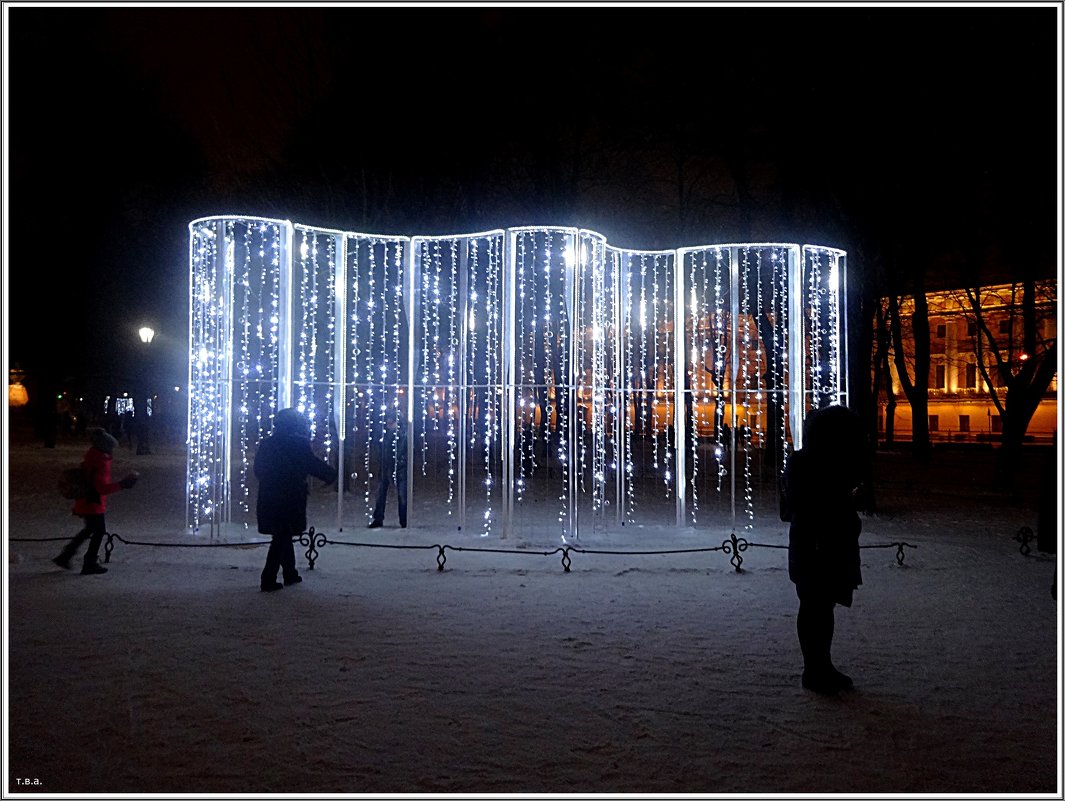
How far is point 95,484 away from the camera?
7.92 metres

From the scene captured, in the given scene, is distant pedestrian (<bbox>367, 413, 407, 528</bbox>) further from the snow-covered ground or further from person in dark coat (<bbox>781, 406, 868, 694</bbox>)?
person in dark coat (<bbox>781, 406, 868, 694</bbox>)

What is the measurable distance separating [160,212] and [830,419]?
87.9 feet

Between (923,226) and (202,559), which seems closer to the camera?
(202,559)

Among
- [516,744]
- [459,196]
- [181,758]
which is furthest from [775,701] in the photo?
[459,196]

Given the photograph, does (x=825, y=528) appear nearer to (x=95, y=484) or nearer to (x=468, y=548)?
(x=468, y=548)

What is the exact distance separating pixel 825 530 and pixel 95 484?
6699 mm

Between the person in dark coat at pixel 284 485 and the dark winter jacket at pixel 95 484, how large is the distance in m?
1.55

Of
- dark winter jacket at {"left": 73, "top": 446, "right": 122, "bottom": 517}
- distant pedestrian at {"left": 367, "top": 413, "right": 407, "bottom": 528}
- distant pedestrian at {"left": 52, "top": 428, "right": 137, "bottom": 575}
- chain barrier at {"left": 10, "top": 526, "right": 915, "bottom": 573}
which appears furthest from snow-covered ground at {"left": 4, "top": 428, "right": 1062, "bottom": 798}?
distant pedestrian at {"left": 367, "top": 413, "right": 407, "bottom": 528}

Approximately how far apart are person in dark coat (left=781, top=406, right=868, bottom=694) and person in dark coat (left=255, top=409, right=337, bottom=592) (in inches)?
174

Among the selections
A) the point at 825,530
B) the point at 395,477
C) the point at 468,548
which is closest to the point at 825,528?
the point at 825,530

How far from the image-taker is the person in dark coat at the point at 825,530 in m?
4.85

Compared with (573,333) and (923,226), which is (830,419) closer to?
(573,333)

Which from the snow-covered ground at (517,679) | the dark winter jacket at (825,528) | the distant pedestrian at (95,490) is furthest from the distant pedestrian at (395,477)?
the dark winter jacket at (825,528)

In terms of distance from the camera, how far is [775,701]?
465 cm
